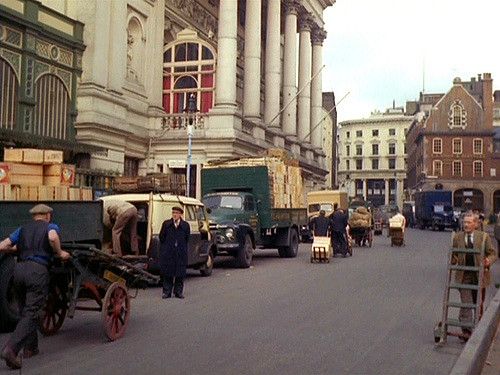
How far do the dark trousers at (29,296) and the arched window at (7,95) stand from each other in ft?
50.6

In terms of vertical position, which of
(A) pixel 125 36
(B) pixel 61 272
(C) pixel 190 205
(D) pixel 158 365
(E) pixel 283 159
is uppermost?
(A) pixel 125 36

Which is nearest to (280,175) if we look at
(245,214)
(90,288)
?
(245,214)

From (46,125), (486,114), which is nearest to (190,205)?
(46,125)

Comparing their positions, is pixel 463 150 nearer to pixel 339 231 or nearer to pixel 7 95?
pixel 339 231

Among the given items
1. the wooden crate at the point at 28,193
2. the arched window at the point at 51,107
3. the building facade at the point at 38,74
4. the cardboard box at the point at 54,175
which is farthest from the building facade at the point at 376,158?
the wooden crate at the point at 28,193

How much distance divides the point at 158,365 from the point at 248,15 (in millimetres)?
31352

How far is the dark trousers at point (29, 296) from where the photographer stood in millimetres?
6895

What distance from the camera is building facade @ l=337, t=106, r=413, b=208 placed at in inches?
4894

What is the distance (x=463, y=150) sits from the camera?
7762cm

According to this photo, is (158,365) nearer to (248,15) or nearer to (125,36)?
(125,36)

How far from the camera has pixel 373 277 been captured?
16391 mm

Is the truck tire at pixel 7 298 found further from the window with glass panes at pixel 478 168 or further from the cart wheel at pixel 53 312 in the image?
the window with glass panes at pixel 478 168

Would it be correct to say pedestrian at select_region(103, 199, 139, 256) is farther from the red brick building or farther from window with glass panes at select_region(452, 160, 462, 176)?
window with glass panes at select_region(452, 160, 462, 176)

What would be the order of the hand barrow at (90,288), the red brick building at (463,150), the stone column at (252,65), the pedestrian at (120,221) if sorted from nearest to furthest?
the hand barrow at (90,288) → the pedestrian at (120,221) → the stone column at (252,65) → the red brick building at (463,150)
